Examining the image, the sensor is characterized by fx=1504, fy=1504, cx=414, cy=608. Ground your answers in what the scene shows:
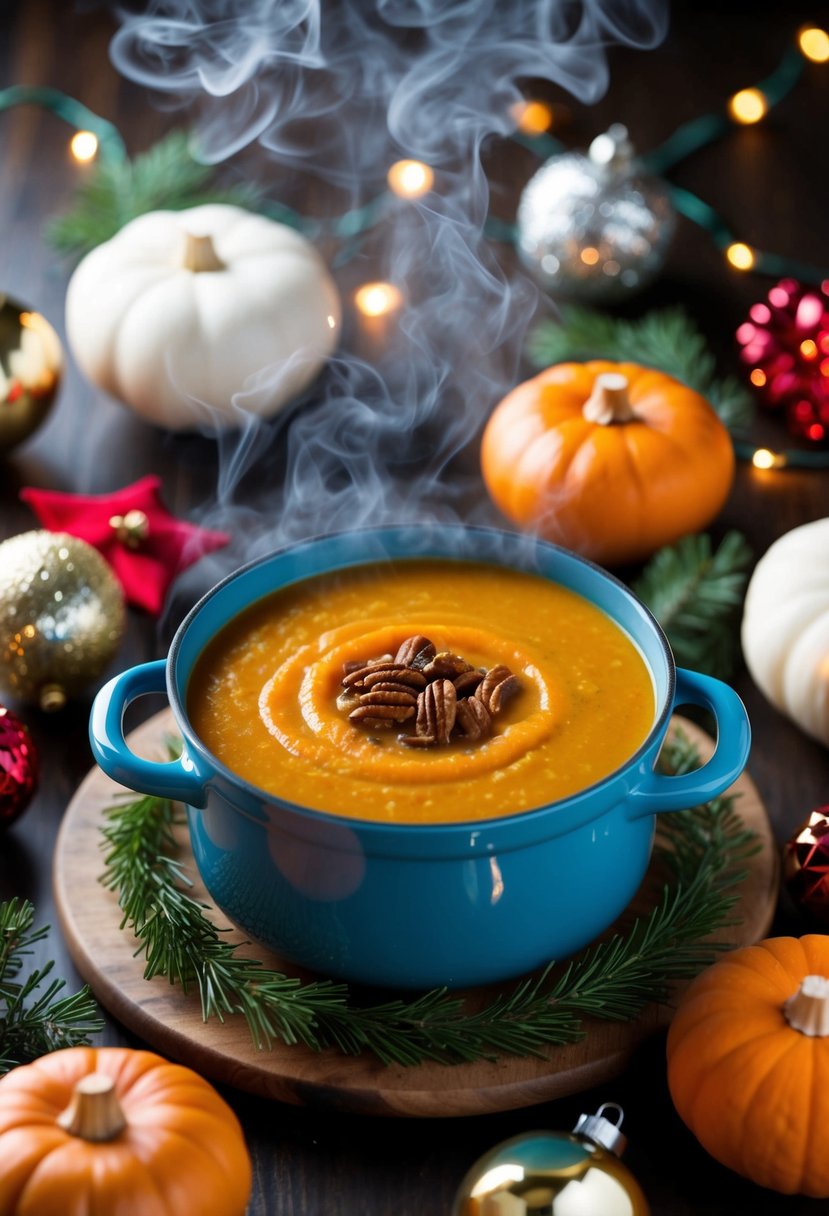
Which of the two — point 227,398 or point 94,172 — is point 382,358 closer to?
point 227,398

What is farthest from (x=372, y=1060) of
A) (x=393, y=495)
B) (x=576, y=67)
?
(x=576, y=67)

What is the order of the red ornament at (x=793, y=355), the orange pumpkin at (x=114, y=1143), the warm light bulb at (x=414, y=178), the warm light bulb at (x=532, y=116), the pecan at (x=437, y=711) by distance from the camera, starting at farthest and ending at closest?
the warm light bulb at (x=532, y=116) < the warm light bulb at (x=414, y=178) < the red ornament at (x=793, y=355) < the pecan at (x=437, y=711) < the orange pumpkin at (x=114, y=1143)

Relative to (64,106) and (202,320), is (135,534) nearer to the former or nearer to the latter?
(202,320)

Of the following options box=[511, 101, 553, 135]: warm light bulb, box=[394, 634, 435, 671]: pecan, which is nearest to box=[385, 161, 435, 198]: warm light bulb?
box=[511, 101, 553, 135]: warm light bulb

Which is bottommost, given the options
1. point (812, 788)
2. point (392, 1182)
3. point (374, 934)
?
point (812, 788)

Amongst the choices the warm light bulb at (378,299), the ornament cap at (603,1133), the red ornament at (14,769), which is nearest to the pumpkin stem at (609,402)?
the warm light bulb at (378,299)

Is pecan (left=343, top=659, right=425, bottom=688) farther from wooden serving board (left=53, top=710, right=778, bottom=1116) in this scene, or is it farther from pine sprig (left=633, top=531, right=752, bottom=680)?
pine sprig (left=633, top=531, right=752, bottom=680)

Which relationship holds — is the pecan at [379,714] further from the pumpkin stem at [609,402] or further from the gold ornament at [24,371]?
the gold ornament at [24,371]
